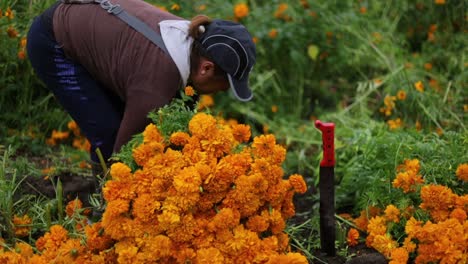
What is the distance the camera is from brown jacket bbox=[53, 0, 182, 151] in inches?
117

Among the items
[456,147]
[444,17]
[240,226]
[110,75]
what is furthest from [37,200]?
[444,17]

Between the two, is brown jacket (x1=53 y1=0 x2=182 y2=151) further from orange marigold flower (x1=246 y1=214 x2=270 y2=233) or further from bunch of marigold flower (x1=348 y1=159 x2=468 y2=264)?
bunch of marigold flower (x1=348 y1=159 x2=468 y2=264)

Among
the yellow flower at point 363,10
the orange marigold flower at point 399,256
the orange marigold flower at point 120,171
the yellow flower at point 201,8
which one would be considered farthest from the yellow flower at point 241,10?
the orange marigold flower at point 120,171

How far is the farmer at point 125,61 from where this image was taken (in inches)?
118

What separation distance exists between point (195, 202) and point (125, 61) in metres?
0.79

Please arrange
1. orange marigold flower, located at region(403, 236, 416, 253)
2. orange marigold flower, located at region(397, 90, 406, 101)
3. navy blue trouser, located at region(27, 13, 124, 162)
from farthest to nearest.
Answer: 1. orange marigold flower, located at region(397, 90, 406, 101)
2. navy blue trouser, located at region(27, 13, 124, 162)
3. orange marigold flower, located at region(403, 236, 416, 253)

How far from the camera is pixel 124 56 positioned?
10.1 feet

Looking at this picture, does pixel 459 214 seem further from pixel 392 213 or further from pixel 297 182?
pixel 297 182

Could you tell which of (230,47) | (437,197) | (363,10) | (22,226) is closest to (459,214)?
(437,197)

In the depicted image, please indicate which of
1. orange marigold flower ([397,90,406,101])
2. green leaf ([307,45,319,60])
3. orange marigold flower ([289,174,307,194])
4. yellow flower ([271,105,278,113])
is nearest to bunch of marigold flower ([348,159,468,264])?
orange marigold flower ([289,174,307,194])

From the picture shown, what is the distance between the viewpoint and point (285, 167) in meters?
4.52

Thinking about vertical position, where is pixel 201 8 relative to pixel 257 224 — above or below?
above

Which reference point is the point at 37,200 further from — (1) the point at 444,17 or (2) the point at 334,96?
(1) the point at 444,17

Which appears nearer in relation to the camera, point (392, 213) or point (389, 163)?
point (392, 213)
